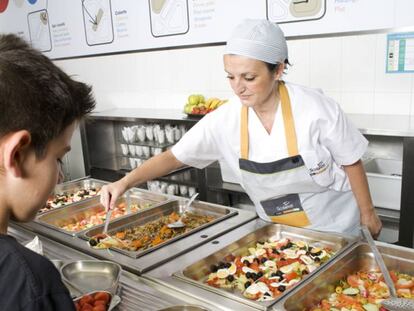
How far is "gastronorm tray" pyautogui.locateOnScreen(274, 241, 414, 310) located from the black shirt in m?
0.81

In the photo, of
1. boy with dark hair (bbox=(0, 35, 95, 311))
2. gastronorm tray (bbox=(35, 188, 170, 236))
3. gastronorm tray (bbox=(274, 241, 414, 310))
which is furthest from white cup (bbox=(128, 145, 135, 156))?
boy with dark hair (bbox=(0, 35, 95, 311))

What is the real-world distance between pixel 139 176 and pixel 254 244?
0.62m

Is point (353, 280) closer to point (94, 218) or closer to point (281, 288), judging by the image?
point (281, 288)

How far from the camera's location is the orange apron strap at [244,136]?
6.42 feet

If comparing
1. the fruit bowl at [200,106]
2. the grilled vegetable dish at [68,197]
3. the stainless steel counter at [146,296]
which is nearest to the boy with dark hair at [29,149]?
the stainless steel counter at [146,296]

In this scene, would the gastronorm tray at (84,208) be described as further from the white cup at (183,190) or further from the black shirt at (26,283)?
the black shirt at (26,283)

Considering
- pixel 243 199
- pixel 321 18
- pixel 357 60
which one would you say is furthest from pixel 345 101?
pixel 243 199

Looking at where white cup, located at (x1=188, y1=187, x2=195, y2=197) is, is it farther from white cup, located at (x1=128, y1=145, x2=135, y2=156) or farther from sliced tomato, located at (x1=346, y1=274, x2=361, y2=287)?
sliced tomato, located at (x1=346, y1=274, x2=361, y2=287)

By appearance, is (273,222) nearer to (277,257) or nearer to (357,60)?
(277,257)

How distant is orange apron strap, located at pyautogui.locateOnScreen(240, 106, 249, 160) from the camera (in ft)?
6.42

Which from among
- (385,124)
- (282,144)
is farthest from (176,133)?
(282,144)

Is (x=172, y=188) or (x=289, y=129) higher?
(x=289, y=129)

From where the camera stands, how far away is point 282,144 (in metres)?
1.89

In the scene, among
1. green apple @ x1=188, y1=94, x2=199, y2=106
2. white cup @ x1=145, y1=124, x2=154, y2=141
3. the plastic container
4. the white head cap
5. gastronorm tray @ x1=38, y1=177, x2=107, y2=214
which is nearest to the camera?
the white head cap
